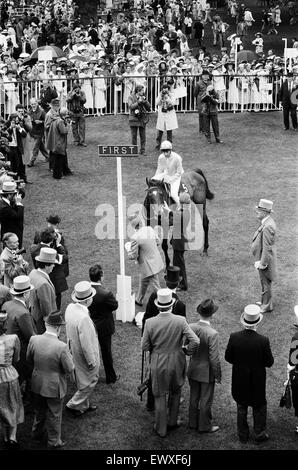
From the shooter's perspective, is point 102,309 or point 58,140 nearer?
point 102,309

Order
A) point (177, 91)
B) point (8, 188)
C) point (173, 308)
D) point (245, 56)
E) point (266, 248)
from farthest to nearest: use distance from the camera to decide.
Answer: point (245, 56)
point (177, 91)
point (8, 188)
point (266, 248)
point (173, 308)

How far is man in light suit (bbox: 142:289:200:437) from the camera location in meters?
9.07

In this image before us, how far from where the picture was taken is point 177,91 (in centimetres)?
2328

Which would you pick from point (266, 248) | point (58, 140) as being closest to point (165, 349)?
point (266, 248)

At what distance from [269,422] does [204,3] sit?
35798mm

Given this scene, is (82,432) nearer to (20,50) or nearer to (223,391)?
(223,391)

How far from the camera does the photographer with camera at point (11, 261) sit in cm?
1080

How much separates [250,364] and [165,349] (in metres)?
0.94

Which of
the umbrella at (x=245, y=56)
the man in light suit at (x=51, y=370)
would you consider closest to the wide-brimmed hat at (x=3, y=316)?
the man in light suit at (x=51, y=370)

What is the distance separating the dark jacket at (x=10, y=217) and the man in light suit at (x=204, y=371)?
202 inches

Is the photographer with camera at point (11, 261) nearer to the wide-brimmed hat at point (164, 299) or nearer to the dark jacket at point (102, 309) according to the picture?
the dark jacket at point (102, 309)

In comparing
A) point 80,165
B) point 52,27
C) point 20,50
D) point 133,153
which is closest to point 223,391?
point 133,153

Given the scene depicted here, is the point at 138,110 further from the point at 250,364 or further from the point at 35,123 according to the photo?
the point at 250,364
